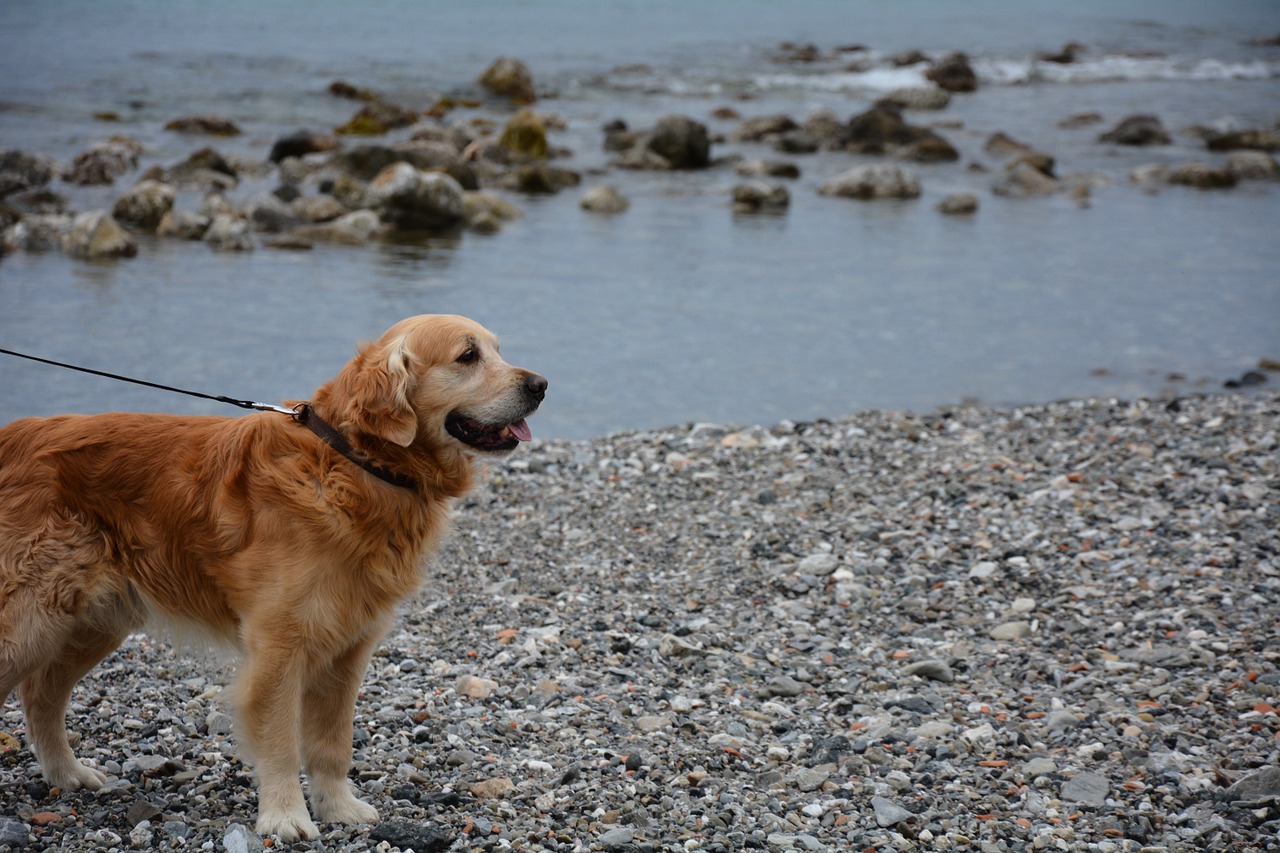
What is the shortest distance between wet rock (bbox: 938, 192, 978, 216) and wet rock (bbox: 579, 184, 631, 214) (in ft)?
16.9

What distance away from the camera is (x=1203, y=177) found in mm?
21609

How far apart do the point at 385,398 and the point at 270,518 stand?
→ 0.51 metres

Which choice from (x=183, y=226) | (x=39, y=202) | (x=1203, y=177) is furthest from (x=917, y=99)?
(x=39, y=202)

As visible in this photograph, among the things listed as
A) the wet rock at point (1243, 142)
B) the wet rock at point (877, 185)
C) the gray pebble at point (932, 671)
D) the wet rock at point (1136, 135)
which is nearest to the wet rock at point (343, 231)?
the wet rock at point (877, 185)

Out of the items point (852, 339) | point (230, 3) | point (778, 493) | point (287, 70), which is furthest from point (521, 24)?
point (778, 493)

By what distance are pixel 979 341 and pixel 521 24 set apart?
43.3 metres

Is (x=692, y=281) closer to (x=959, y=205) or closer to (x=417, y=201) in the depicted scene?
(x=417, y=201)

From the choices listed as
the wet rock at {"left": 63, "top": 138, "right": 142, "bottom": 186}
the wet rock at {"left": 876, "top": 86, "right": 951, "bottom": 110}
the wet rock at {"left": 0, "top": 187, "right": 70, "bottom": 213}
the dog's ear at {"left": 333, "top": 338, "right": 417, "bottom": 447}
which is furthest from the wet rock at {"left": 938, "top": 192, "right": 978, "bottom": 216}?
the dog's ear at {"left": 333, "top": 338, "right": 417, "bottom": 447}

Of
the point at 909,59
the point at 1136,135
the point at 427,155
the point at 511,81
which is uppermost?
the point at 909,59

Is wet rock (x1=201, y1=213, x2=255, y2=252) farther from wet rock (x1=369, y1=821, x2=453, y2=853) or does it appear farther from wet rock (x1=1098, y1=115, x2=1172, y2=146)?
wet rock (x1=1098, y1=115, x2=1172, y2=146)

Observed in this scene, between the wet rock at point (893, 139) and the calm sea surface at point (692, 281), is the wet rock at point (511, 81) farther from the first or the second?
the wet rock at point (893, 139)

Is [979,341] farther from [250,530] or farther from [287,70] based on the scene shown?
[287,70]

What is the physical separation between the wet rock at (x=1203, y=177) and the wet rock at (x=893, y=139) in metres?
4.41

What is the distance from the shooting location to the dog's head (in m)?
3.73
